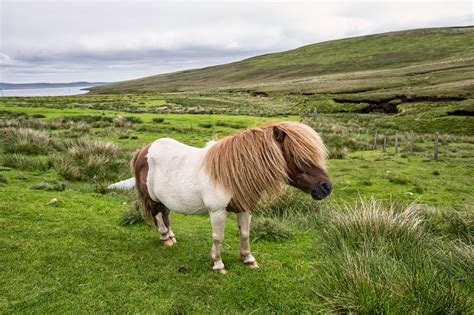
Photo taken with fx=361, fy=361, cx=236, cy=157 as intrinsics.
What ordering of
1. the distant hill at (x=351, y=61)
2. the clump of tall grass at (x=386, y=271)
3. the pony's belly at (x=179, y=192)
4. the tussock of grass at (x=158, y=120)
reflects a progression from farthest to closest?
the distant hill at (x=351, y=61) < the tussock of grass at (x=158, y=120) < the pony's belly at (x=179, y=192) < the clump of tall grass at (x=386, y=271)

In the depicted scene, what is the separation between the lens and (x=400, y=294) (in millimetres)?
3840

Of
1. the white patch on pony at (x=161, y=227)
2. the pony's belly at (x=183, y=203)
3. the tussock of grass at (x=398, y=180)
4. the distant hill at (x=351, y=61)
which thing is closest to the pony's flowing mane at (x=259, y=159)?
the pony's belly at (x=183, y=203)

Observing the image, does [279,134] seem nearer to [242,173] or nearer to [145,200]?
[242,173]

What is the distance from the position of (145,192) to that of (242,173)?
6.89 feet

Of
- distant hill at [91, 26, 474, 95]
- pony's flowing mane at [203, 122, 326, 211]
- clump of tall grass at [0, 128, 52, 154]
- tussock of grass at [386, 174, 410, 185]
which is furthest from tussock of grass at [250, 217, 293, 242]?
distant hill at [91, 26, 474, 95]

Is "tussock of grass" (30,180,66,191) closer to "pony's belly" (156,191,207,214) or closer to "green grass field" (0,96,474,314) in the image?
"green grass field" (0,96,474,314)

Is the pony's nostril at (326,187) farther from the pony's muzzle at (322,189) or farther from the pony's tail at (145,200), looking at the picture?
the pony's tail at (145,200)

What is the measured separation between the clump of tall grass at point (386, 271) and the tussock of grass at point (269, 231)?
2.52 feet

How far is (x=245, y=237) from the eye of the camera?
548cm

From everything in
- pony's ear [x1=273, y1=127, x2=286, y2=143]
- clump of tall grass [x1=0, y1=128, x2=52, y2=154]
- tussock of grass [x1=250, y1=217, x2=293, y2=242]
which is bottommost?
tussock of grass [x1=250, y1=217, x2=293, y2=242]

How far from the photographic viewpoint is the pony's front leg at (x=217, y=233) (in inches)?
200

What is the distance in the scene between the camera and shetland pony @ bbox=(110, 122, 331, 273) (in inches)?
185

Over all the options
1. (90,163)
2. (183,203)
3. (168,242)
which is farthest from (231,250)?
(90,163)

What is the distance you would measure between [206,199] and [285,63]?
557ft
